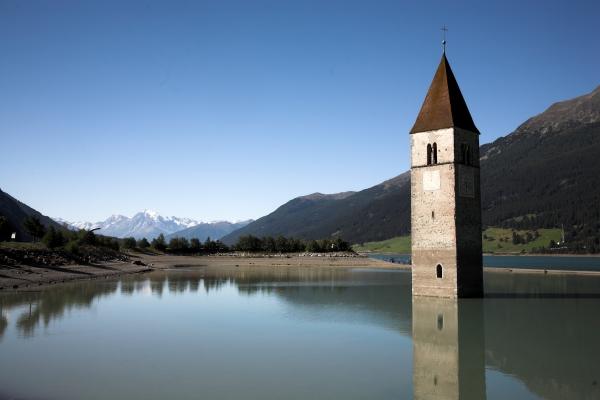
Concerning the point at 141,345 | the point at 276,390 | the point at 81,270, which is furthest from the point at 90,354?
the point at 81,270

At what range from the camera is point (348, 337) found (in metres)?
27.2

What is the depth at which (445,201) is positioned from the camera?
137 ft

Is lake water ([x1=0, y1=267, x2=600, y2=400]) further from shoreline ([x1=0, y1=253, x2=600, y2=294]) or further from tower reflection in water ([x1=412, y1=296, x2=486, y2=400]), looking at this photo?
shoreline ([x1=0, y1=253, x2=600, y2=294])

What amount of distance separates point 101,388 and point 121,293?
34881 mm

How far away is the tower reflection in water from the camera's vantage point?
59.5ft

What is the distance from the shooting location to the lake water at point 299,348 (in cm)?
1766

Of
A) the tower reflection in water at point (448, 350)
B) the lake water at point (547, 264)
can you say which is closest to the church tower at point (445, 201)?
the tower reflection in water at point (448, 350)

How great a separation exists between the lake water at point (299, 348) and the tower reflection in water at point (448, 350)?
0.06m

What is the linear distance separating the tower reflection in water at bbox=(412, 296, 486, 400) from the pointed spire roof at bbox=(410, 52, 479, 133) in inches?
548

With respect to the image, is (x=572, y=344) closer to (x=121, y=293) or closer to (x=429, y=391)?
(x=429, y=391)

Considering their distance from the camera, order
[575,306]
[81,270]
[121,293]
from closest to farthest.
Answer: [575,306] < [121,293] < [81,270]

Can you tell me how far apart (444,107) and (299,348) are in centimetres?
2634

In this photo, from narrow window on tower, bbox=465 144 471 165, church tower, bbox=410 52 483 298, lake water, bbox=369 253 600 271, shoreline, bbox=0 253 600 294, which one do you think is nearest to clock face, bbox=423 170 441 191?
church tower, bbox=410 52 483 298

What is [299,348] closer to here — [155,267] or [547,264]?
[155,267]
